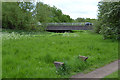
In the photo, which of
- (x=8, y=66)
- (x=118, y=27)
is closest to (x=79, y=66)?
(x=8, y=66)

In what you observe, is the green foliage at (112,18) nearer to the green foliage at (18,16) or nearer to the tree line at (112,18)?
the tree line at (112,18)

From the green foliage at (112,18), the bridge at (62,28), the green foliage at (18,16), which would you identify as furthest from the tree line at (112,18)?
the bridge at (62,28)

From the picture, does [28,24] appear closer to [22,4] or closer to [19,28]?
[19,28]

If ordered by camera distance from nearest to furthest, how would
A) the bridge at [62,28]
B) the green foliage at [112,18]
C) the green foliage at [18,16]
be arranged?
the green foliage at [112,18], the green foliage at [18,16], the bridge at [62,28]

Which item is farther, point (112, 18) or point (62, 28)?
point (62, 28)

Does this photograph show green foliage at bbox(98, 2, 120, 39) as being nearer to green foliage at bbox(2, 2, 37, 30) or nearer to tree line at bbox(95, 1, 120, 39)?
tree line at bbox(95, 1, 120, 39)

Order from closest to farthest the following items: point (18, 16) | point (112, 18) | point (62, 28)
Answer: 1. point (112, 18)
2. point (18, 16)
3. point (62, 28)

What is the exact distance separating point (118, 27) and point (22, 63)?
36.0ft

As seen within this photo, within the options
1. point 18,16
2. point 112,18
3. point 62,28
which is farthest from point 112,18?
point 62,28

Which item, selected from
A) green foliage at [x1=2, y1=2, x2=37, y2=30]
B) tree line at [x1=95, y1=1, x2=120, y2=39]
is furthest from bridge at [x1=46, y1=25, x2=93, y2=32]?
tree line at [x1=95, y1=1, x2=120, y2=39]

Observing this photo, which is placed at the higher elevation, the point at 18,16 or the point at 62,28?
the point at 18,16

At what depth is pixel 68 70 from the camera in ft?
18.4

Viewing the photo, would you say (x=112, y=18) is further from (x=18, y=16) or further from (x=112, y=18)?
(x=18, y=16)

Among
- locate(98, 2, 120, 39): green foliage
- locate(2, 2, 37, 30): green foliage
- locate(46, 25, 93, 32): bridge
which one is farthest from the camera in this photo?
locate(46, 25, 93, 32): bridge
